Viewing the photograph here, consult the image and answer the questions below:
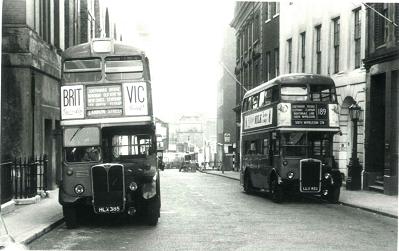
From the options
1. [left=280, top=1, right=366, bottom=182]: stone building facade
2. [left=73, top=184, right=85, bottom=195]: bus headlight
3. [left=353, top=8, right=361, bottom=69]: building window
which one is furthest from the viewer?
[left=353, top=8, right=361, bottom=69]: building window

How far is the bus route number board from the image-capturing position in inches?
691

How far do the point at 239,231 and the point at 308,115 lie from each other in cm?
698

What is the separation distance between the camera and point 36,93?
1870 centimetres

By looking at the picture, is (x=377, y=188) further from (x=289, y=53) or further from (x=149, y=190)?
(x=289, y=53)

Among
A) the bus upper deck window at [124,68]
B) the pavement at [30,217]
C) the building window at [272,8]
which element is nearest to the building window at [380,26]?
the bus upper deck window at [124,68]

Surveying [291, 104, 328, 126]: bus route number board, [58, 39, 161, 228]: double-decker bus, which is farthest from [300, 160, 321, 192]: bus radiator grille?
[58, 39, 161, 228]: double-decker bus

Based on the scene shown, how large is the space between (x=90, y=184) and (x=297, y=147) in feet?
24.8

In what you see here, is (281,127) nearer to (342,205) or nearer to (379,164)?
(342,205)

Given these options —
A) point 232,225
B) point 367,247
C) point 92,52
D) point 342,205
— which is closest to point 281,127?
point 342,205

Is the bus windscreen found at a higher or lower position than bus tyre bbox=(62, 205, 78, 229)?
higher

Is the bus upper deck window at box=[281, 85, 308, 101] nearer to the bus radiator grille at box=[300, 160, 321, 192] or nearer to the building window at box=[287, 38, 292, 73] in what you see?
the bus radiator grille at box=[300, 160, 321, 192]

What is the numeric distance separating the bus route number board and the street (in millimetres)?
2655

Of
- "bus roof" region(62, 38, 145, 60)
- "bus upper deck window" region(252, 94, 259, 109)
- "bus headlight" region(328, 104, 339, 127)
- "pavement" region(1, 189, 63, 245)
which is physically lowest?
"pavement" region(1, 189, 63, 245)

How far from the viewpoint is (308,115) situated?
691 inches
